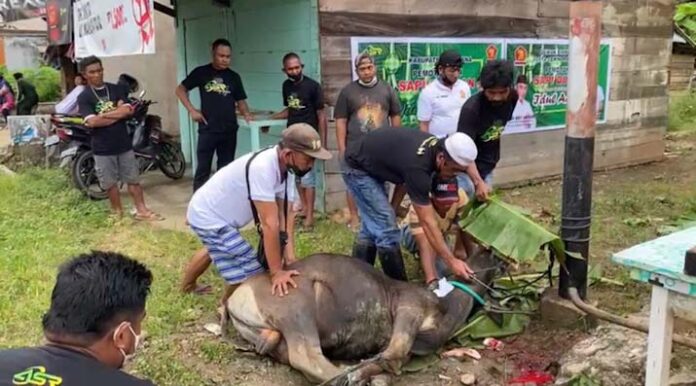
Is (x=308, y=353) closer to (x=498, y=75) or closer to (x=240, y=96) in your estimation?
(x=498, y=75)

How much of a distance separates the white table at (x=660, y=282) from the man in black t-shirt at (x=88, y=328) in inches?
78.5

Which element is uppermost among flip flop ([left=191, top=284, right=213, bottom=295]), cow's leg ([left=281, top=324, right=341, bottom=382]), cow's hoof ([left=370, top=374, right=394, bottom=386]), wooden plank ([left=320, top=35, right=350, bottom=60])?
wooden plank ([left=320, top=35, right=350, bottom=60])

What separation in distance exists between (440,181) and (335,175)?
2751 millimetres

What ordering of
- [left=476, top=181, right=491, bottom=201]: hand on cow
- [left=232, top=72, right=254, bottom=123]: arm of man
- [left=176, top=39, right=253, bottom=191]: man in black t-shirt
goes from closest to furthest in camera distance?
[left=476, top=181, right=491, bottom=201]: hand on cow < [left=176, top=39, right=253, bottom=191]: man in black t-shirt < [left=232, top=72, right=254, bottom=123]: arm of man

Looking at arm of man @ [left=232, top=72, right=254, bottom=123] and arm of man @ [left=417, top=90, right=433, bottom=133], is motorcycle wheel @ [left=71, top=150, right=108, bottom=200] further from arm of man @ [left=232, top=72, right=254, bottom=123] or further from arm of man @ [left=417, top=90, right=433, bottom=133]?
arm of man @ [left=417, top=90, right=433, bottom=133]

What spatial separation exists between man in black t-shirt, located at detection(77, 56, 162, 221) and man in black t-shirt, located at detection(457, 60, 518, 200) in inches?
141

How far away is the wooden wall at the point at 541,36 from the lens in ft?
23.3

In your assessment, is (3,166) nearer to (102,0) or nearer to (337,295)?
(102,0)

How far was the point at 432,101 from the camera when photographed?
6.31 m

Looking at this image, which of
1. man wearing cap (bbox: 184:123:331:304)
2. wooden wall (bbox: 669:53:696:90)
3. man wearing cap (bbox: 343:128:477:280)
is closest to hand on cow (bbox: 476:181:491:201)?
man wearing cap (bbox: 343:128:477:280)

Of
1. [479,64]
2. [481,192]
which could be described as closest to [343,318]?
[481,192]

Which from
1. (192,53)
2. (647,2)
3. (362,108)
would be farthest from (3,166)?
(647,2)

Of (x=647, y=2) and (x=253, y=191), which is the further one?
(x=647, y=2)

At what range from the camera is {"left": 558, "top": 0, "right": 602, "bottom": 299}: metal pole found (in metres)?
4.04
